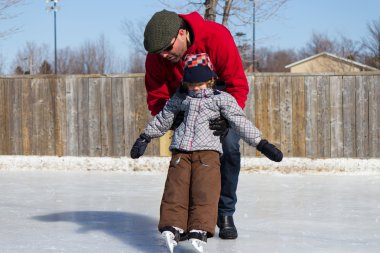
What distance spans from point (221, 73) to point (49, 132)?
6159 millimetres

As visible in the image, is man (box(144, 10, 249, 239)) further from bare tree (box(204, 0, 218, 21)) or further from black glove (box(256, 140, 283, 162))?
bare tree (box(204, 0, 218, 21))

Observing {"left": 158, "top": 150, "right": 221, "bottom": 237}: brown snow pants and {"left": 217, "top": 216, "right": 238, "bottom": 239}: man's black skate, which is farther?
{"left": 217, "top": 216, "right": 238, "bottom": 239}: man's black skate

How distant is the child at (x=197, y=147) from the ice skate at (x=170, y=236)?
3cm

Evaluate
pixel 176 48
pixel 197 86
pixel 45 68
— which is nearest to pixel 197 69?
pixel 197 86

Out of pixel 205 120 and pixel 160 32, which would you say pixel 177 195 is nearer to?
pixel 205 120

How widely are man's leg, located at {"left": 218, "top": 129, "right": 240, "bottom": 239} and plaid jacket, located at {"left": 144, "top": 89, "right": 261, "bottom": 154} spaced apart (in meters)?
0.38

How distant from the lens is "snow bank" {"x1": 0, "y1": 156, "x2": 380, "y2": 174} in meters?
8.61

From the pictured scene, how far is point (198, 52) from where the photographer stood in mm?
3602

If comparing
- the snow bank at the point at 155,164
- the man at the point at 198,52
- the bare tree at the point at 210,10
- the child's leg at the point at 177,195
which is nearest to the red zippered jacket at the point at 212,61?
the man at the point at 198,52

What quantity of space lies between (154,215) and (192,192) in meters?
1.63

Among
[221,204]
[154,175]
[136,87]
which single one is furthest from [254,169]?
[221,204]

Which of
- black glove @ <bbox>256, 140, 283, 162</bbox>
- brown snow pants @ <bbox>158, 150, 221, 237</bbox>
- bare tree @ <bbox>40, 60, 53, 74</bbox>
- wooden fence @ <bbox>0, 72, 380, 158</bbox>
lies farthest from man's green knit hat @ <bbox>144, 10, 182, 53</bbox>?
bare tree @ <bbox>40, 60, 53, 74</bbox>

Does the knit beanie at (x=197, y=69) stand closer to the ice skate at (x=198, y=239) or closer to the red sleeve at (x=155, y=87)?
the red sleeve at (x=155, y=87)

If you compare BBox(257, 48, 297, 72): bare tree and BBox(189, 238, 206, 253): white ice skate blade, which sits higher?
BBox(257, 48, 297, 72): bare tree
